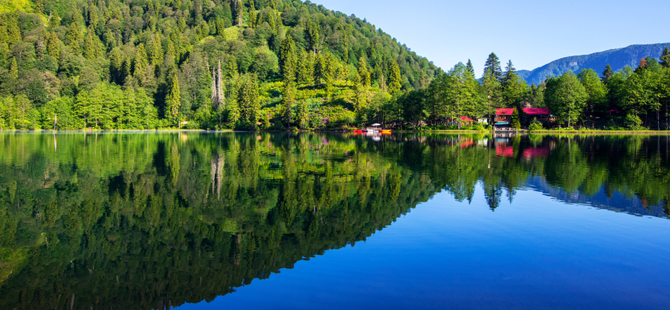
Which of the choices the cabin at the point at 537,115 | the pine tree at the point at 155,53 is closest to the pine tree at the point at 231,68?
the pine tree at the point at 155,53

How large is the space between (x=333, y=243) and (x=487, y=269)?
12.5 ft

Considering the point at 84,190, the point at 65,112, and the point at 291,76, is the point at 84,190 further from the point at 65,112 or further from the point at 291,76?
the point at 291,76

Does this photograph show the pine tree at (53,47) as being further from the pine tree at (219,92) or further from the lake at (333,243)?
the lake at (333,243)

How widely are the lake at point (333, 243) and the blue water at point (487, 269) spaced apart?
→ 0.04m

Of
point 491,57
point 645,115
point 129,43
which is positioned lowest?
point 645,115

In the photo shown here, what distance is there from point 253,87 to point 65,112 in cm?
5140

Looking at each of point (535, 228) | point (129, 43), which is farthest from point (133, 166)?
point (129, 43)

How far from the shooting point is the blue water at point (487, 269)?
7004mm

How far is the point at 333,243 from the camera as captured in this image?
10.2 m

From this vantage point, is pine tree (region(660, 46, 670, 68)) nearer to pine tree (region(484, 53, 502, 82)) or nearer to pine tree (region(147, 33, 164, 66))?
pine tree (region(484, 53, 502, 82))

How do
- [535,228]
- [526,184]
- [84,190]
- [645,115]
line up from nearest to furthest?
[535,228] < [84,190] < [526,184] < [645,115]

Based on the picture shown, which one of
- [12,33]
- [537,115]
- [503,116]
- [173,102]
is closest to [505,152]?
[537,115]

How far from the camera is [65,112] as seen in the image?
10706 cm

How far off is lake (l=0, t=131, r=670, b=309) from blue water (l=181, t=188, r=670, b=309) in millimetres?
41
